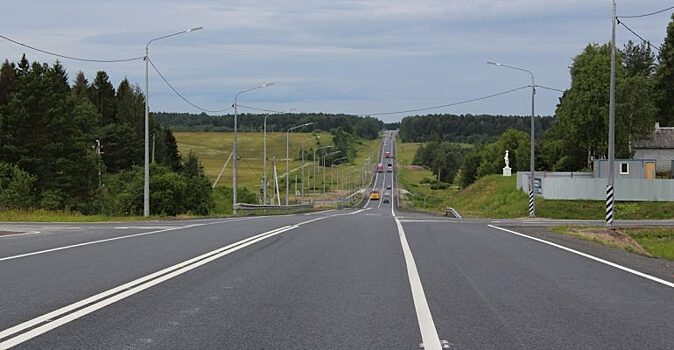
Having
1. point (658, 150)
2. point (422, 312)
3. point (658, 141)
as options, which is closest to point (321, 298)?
point (422, 312)

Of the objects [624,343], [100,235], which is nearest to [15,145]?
[100,235]

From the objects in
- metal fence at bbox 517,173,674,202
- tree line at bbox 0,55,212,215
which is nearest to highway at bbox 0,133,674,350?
metal fence at bbox 517,173,674,202

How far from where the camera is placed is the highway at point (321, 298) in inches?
318

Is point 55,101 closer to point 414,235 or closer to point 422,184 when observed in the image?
point 414,235

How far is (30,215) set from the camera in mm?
37281

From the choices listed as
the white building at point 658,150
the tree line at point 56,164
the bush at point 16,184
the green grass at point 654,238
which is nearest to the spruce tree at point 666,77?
the white building at point 658,150

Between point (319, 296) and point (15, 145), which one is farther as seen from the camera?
point (15, 145)

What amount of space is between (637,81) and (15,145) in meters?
54.7

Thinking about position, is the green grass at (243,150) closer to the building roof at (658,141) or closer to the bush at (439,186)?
the bush at (439,186)

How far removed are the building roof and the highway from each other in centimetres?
6616

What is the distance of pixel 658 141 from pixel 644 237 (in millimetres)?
50816

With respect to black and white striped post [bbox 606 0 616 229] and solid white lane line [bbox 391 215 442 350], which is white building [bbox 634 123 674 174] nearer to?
black and white striped post [bbox 606 0 616 229]

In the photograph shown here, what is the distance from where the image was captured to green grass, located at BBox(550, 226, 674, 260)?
26125 mm

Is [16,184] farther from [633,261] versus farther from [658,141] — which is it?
[658,141]
